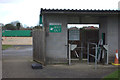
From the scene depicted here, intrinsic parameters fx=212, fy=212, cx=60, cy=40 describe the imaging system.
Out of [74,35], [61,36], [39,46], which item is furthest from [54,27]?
[39,46]

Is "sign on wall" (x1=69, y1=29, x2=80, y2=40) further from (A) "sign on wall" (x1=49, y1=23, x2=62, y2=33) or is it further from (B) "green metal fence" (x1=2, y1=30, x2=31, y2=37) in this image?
(B) "green metal fence" (x1=2, y1=30, x2=31, y2=37)

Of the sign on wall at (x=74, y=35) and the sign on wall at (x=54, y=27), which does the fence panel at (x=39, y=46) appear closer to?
the sign on wall at (x=54, y=27)

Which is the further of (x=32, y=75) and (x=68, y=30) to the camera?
(x=68, y=30)

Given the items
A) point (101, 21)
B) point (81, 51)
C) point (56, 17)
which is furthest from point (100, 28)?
point (56, 17)

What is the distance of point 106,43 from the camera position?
506 inches

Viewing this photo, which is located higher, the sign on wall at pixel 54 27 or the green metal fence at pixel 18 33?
the green metal fence at pixel 18 33

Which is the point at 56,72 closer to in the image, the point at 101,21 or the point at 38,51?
the point at 38,51

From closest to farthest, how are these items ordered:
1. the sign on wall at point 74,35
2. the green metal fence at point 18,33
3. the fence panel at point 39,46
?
the fence panel at point 39,46 < the sign on wall at point 74,35 < the green metal fence at point 18,33

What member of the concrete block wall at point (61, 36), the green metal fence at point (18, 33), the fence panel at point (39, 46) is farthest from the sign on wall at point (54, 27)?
the green metal fence at point (18, 33)

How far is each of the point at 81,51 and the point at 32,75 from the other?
472cm

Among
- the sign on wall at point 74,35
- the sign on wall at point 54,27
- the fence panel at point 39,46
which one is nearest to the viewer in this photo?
the fence panel at point 39,46

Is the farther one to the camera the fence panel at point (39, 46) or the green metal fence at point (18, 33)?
the green metal fence at point (18, 33)

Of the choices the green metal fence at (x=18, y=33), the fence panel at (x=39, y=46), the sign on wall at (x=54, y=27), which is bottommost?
the fence panel at (x=39, y=46)

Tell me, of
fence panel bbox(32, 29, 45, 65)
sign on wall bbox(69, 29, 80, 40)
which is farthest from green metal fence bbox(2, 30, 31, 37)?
sign on wall bbox(69, 29, 80, 40)
